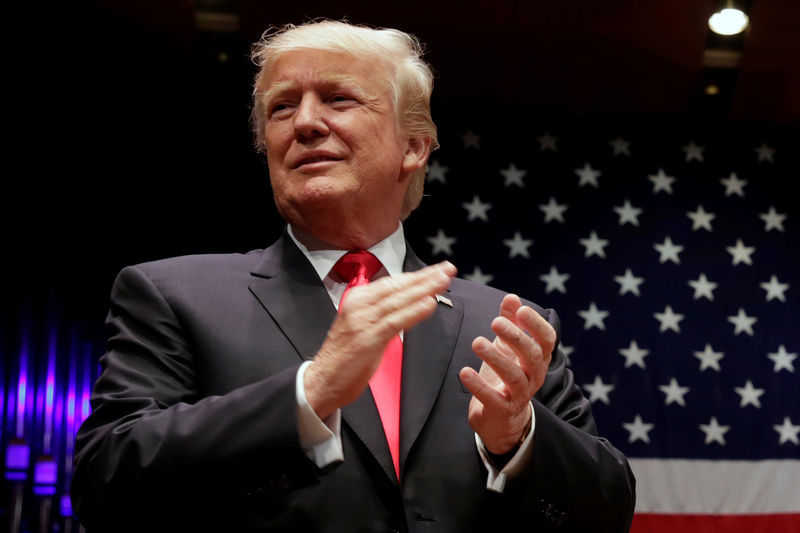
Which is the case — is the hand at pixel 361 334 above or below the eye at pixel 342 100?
below

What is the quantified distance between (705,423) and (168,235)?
2601 mm

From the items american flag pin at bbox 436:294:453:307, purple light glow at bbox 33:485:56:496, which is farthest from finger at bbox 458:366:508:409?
purple light glow at bbox 33:485:56:496

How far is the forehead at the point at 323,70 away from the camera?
1850mm

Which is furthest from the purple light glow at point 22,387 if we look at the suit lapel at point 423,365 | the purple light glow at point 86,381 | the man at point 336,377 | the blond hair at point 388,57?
the suit lapel at point 423,365

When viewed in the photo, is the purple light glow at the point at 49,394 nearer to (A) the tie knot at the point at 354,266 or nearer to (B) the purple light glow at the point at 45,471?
(B) the purple light glow at the point at 45,471

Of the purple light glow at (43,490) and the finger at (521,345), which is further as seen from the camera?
the purple light glow at (43,490)

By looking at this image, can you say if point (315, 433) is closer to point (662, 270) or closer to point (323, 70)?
point (323, 70)

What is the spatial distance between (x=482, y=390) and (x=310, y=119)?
2.21 ft

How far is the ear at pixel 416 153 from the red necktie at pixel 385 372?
27 centimetres

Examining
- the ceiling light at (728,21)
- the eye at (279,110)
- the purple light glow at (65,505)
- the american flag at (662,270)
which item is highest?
the ceiling light at (728,21)

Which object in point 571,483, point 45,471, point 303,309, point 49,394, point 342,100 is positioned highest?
point 342,100

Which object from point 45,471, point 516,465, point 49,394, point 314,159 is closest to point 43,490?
point 45,471

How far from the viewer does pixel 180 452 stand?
1.31m

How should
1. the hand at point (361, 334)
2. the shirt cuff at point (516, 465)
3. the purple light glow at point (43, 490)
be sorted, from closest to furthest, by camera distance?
the hand at point (361, 334), the shirt cuff at point (516, 465), the purple light glow at point (43, 490)
